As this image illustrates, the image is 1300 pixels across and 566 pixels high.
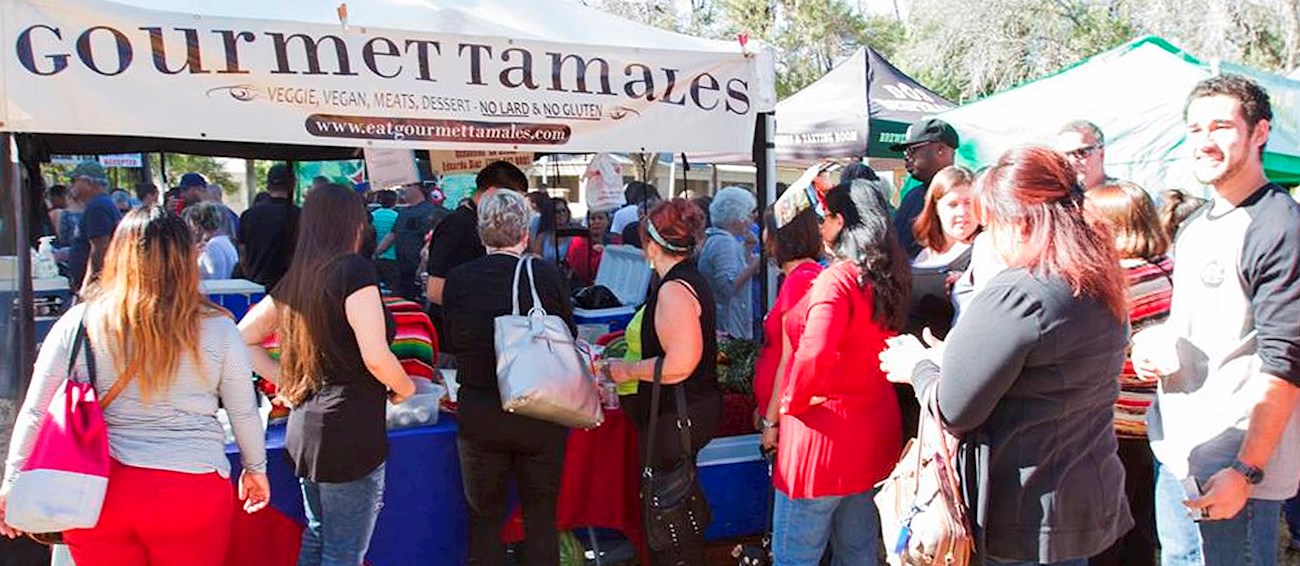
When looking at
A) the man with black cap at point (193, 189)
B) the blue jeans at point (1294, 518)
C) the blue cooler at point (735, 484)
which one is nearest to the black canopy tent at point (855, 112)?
the blue jeans at point (1294, 518)

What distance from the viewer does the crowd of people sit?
2.20 metres

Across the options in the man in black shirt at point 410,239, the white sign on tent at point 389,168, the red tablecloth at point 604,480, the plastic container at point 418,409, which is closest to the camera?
the plastic container at point 418,409

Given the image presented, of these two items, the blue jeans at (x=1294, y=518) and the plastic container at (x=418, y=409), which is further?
the blue jeans at (x=1294, y=518)

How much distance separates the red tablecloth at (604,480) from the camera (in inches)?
161

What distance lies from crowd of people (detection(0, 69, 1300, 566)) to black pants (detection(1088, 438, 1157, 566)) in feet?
0.04

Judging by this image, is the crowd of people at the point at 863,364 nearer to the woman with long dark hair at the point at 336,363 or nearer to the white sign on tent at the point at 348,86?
the woman with long dark hair at the point at 336,363

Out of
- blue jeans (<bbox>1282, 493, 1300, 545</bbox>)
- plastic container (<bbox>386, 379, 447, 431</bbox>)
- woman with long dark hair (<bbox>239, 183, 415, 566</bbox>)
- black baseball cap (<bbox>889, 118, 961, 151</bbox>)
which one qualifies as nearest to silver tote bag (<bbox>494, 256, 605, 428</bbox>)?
woman with long dark hair (<bbox>239, 183, 415, 566</bbox>)

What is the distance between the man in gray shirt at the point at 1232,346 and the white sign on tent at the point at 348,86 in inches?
96.4

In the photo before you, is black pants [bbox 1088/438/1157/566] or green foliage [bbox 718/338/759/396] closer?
black pants [bbox 1088/438/1157/566]

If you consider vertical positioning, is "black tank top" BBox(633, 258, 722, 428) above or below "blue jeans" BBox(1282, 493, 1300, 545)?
above

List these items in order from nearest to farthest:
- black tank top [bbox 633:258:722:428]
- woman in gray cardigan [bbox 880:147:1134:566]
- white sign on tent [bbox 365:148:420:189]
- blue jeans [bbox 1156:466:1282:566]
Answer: woman in gray cardigan [bbox 880:147:1134:566], blue jeans [bbox 1156:466:1282:566], black tank top [bbox 633:258:722:428], white sign on tent [bbox 365:148:420:189]

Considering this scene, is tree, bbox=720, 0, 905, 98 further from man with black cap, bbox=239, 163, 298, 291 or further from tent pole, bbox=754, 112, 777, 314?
tent pole, bbox=754, 112, 777, 314

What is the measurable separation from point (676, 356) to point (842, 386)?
591mm

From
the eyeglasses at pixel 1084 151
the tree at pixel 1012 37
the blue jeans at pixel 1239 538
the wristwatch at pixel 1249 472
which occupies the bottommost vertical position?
the blue jeans at pixel 1239 538
